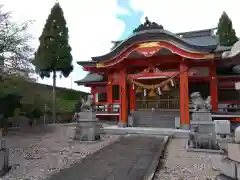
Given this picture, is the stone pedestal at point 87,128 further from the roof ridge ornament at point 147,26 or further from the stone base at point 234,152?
the stone base at point 234,152

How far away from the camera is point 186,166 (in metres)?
5.79

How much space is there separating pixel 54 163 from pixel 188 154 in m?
4.31

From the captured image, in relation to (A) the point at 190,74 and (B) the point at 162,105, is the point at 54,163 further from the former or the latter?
(B) the point at 162,105

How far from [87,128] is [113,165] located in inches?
159

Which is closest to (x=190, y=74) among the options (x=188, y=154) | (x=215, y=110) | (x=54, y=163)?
(x=215, y=110)

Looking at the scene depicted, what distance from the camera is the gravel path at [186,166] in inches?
197

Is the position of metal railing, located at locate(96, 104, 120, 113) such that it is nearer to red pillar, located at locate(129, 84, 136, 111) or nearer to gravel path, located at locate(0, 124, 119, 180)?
red pillar, located at locate(129, 84, 136, 111)

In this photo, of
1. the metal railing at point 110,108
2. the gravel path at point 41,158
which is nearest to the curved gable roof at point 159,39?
the metal railing at point 110,108

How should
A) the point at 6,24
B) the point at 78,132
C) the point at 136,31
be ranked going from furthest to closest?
the point at 136,31 → the point at 78,132 → the point at 6,24

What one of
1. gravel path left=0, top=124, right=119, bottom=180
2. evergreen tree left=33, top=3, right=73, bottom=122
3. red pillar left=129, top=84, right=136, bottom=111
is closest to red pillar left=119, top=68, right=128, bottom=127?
red pillar left=129, top=84, right=136, bottom=111

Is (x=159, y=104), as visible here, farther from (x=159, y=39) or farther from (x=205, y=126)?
(x=205, y=126)

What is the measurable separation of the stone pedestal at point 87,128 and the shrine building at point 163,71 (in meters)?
3.63

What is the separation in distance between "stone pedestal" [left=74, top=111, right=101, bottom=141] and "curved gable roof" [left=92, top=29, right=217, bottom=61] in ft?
15.3

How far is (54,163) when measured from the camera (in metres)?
6.15
